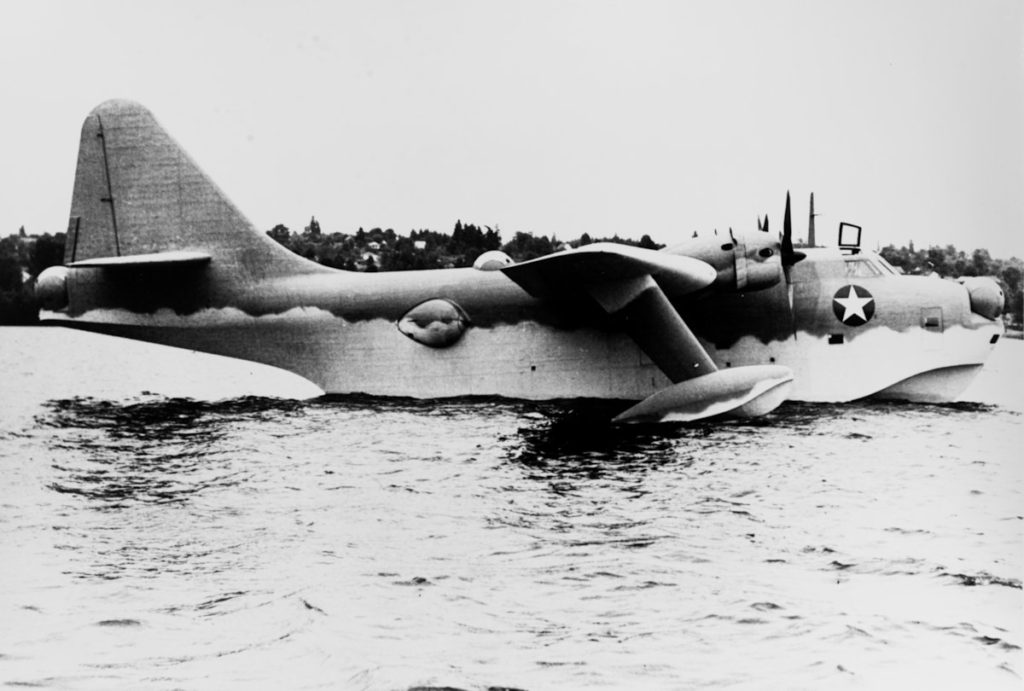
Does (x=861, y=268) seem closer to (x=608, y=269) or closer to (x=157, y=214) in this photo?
(x=608, y=269)

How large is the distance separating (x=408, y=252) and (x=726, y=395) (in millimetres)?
2815

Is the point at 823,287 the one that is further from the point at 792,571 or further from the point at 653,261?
the point at 792,571

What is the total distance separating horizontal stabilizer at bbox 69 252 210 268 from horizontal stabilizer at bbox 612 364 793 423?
433 cm

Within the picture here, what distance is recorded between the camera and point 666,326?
7176 millimetres

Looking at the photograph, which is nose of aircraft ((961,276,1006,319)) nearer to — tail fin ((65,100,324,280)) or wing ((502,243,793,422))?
wing ((502,243,793,422))

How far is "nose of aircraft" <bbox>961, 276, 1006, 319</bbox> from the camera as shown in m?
6.71

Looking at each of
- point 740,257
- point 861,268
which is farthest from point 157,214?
point 861,268

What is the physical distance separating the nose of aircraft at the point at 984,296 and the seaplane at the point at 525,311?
0.06 ft

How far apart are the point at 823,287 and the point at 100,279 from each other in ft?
21.1

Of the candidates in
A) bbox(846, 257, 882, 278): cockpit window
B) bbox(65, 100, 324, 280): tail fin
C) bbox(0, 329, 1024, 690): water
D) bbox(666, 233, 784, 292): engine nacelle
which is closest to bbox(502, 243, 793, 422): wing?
bbox(666, 233, 784, 292): engine nacelle

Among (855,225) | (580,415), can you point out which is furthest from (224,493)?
(855,225)

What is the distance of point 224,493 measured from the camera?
548cm

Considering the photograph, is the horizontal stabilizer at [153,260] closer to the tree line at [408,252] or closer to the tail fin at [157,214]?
the tail fin at [157,214]

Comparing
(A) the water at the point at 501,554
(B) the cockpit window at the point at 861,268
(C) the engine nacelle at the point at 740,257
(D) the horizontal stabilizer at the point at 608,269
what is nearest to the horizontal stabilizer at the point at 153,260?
(A) the water at the point at 501,554
